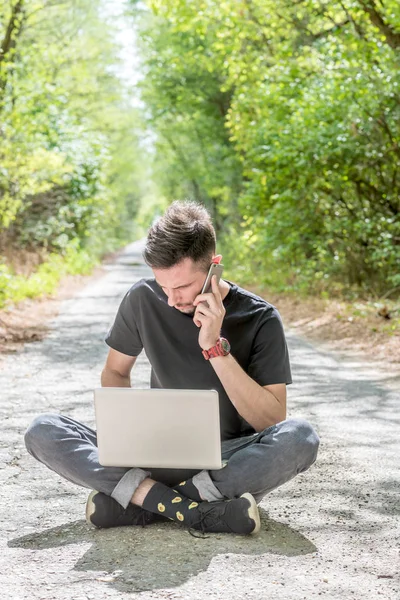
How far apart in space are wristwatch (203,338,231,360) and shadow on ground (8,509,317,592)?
82cm

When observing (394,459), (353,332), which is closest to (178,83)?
(353,332)

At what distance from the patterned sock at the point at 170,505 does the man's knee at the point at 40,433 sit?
0.60 meters

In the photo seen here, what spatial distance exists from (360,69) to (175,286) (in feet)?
36.4

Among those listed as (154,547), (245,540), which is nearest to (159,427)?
(154,547)

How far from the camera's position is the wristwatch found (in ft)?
12.9

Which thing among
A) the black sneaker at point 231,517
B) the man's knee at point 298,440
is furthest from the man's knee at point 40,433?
the man's knee at point 298,440

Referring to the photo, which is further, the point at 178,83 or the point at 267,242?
the point at 178,83

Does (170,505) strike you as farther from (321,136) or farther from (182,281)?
(321,136)

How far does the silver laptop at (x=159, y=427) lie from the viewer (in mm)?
3773

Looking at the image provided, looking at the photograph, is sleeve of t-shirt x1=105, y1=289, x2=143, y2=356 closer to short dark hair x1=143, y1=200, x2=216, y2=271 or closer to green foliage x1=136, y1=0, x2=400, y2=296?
short dark hair x1=143, y1=200, x2=216, y2=271

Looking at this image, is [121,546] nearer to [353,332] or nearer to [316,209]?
[353,332]

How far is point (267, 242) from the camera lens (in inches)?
687

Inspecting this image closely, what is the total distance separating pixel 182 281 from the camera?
3969 millimetres

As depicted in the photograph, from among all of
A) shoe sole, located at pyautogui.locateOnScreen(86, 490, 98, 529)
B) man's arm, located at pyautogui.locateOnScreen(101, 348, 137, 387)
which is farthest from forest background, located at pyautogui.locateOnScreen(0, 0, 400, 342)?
shoe sole, located at pyautogui.locateOnScreen(86, 490, 98, 529)
